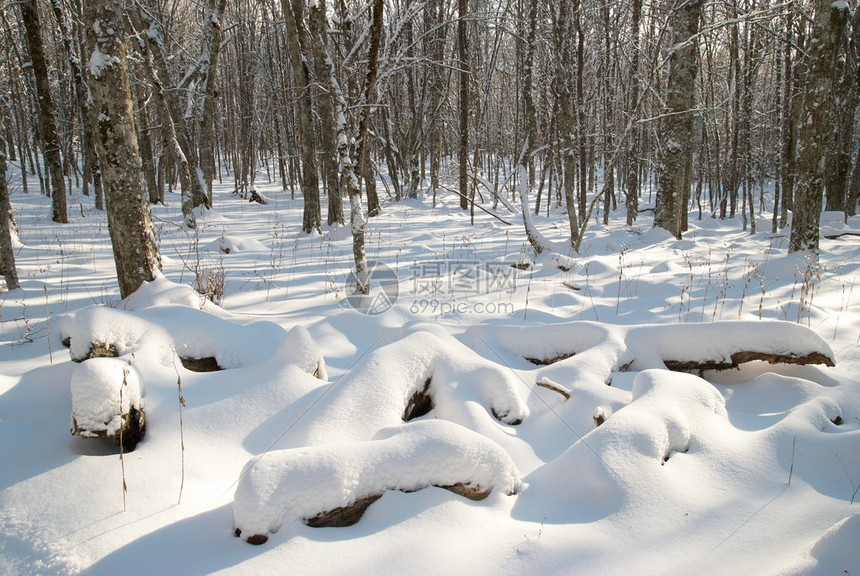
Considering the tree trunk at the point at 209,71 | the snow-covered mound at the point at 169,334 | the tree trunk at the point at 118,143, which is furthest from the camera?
the tree trunk at the point at 209,71

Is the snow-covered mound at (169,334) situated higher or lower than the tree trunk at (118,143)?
lower

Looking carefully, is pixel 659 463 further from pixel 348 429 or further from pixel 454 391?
pixel 348 429

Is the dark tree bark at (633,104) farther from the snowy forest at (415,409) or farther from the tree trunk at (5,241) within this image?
the tree trunk at (5,241)

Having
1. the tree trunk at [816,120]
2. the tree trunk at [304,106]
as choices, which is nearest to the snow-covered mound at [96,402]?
the tree trunk at [304,106]

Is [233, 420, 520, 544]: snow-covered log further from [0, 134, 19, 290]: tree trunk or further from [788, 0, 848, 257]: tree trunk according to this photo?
[788, 0, 848, 257]: tree trunk

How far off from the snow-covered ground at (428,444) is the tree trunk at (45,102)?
5.62 metres

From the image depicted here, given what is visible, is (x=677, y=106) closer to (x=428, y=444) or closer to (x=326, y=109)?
(x=326, y=109)

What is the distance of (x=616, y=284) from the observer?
6434 millimetres

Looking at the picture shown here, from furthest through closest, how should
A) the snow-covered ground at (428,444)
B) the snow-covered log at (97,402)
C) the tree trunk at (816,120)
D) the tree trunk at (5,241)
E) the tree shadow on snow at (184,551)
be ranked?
1. the tree trunk at (816,120)
2. the tree trunk at (5,241)
3. the snow-covered log at (97,402)
4. the snow-covered ground at (428,444)
5. the tree shadow on snow at (184,551)

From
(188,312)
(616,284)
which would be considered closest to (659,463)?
(188,312)

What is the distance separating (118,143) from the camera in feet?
13.3

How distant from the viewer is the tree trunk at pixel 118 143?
3930mm

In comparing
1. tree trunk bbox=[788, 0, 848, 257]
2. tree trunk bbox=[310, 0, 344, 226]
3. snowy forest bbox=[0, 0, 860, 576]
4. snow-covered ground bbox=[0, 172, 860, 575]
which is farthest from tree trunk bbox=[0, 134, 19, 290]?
tree trunk bbox=[788, 0, 848, 257]

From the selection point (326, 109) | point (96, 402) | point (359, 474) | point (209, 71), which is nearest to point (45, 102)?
point (209, 71)
